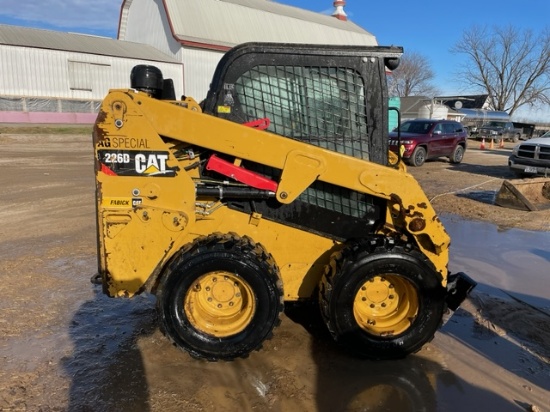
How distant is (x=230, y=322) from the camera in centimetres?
354

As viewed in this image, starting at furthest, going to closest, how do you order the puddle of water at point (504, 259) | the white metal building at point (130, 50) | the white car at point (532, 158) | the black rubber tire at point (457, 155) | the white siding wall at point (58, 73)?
1. the white metal building at point (130, 50)
2. the white siding wall at point (58, 73)
3. the black rubber tire at point (457, 155)
4. the white car at point (532, 158)
5. the puddle of water at point (504, 259)

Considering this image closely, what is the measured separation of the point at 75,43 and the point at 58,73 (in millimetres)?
3147

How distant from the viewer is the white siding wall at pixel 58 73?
85.6ft

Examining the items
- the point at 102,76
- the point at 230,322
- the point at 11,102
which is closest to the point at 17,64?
the point at 11,102

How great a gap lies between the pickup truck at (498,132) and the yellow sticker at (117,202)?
37.7 metres

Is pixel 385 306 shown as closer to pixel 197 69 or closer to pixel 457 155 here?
pixel 457 155

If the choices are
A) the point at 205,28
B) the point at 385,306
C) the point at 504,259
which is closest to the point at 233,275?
the point at 385,306

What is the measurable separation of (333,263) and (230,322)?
94cm

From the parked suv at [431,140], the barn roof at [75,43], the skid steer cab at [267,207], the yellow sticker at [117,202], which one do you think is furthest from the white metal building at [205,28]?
the yellow sticker at [117,202]

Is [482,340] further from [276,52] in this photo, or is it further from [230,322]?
[276,52]

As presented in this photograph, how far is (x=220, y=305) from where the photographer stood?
11.6 feet

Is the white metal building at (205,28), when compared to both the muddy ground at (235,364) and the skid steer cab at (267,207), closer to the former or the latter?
the muddy ground at (235,364)

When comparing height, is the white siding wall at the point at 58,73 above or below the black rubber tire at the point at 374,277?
above

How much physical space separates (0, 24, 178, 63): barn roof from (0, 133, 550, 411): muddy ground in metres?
26.6
